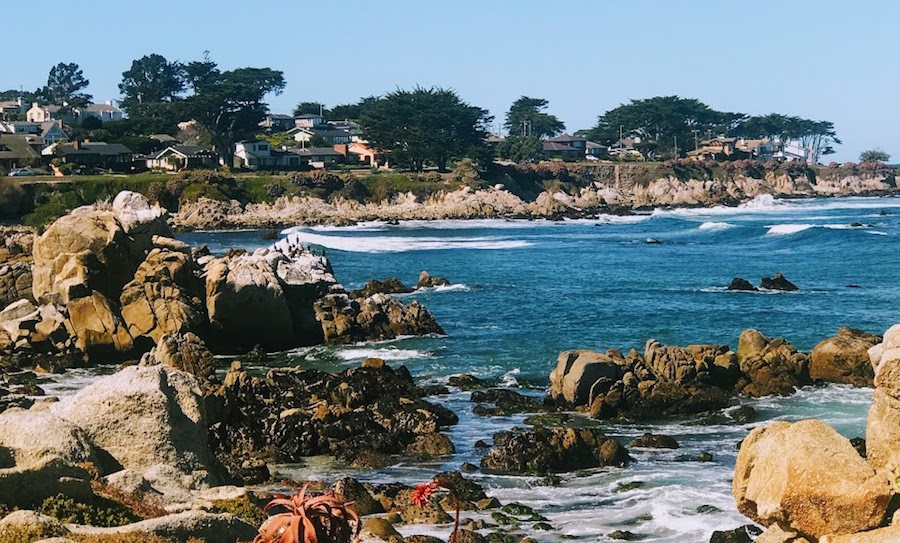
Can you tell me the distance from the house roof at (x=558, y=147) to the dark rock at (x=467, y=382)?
151 metres

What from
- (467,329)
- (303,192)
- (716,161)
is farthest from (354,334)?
(716,161)

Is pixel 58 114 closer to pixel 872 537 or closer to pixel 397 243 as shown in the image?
pixel 397 243

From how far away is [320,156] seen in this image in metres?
156

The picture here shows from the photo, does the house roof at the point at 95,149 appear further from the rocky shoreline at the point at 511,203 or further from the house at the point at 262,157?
the rocky shoreline at the point at 511,203

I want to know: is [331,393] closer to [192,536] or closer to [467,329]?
[467,329]

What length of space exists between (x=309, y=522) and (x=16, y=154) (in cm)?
13231

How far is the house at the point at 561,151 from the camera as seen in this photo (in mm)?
188500

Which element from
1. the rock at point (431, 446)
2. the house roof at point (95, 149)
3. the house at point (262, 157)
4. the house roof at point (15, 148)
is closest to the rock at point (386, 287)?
the rock at point (431, 446)

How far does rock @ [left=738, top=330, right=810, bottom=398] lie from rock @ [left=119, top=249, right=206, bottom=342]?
21551 millimetres

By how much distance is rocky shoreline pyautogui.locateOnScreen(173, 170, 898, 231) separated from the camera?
4606 inches

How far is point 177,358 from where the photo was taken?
128ft

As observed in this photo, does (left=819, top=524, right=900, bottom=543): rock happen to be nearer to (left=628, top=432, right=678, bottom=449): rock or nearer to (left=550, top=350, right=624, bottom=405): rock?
(left=628, top=432, right=678, bottom=449): rock

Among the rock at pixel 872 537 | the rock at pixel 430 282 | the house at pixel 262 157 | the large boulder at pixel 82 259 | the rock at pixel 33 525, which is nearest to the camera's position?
the rock at pixel 33 525

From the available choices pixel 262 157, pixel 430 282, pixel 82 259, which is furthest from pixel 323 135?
pixel 82 259
